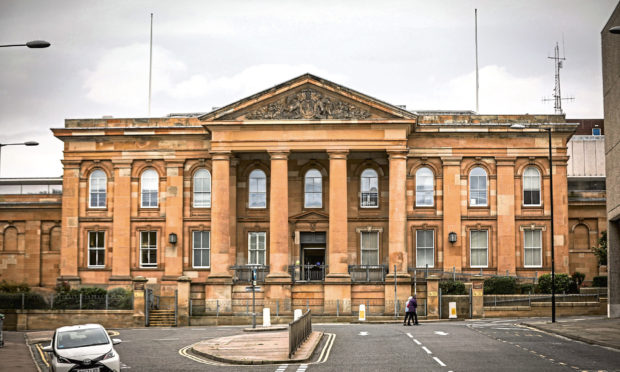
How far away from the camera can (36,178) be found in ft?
250

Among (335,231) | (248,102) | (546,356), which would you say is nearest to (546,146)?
(335,231)

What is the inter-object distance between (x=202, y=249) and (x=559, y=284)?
906 inches

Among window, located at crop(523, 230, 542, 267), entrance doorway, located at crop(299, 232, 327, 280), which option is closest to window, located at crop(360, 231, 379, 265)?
entrance doorway, located at crop(299, 232, 327, 280)

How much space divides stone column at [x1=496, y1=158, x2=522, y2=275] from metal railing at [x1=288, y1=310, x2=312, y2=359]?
24.7m

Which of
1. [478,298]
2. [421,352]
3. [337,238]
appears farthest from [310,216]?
[421,352]

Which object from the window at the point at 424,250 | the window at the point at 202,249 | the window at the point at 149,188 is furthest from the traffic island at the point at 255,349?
the window at the point at 149,188

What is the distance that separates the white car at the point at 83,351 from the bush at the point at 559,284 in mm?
34864

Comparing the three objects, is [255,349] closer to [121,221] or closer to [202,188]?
[202,188]

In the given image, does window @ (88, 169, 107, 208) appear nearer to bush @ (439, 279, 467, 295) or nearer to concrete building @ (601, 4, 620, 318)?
bush @ (439, 279, 467, 295)

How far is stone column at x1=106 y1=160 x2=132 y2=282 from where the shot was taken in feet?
199

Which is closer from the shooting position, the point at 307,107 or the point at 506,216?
the point at 307,107

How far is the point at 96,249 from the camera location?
202 feet

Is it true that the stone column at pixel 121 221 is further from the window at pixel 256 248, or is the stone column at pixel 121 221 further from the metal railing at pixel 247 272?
the window at pixel 256 248

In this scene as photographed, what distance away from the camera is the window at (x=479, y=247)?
60.3 meters
